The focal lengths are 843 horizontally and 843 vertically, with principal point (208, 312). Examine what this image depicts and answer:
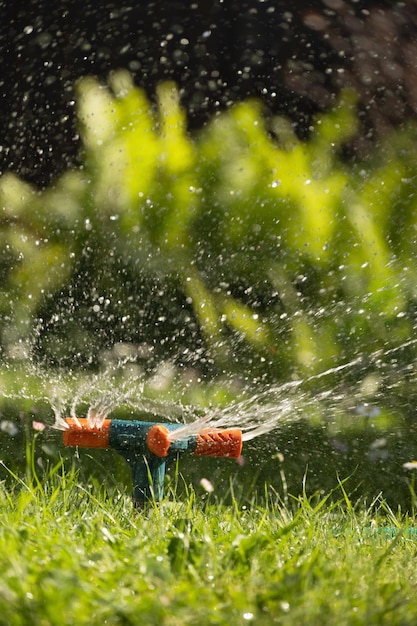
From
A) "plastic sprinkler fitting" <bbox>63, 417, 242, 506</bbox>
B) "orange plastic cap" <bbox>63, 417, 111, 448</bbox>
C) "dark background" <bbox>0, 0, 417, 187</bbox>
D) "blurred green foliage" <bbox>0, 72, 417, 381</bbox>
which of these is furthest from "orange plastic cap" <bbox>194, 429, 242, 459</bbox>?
"dark background" <bbox>0, 0, 417, 187</bbox>

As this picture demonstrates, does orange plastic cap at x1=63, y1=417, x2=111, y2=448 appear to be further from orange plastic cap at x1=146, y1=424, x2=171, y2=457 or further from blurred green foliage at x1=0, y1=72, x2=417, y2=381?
blurred green foliage at x1=0, y1=72, x2=417, y2=381

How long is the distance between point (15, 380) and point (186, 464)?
0.71 meters

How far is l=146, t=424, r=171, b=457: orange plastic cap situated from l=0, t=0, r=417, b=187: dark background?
209 centimetres

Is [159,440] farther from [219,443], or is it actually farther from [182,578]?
[182,578]

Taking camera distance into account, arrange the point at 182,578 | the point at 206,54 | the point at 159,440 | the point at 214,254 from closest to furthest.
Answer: the point at 182,578
the point at 159,440
the point at 214,254
the point at 206,54

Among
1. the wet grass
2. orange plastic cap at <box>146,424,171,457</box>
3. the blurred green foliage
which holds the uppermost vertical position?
the wet grass

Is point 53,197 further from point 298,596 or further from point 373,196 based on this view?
point 298,596

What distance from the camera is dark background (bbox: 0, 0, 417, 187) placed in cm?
389

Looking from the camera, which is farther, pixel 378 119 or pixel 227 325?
pixel 378 119

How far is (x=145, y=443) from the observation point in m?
2.09

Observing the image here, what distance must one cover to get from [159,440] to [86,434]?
0.70 ft

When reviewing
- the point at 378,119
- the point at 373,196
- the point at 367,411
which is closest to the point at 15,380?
the point at 367,411

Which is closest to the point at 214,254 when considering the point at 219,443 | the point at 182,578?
the point at 219,443

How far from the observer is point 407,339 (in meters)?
3.08
